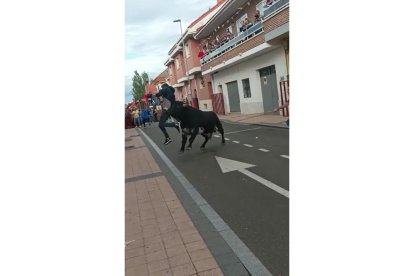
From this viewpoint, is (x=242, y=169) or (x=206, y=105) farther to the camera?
(x=206, y=105)

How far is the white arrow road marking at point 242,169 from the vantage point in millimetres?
5420

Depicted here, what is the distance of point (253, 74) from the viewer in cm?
2209

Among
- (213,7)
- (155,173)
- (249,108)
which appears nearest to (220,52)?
(249,108)

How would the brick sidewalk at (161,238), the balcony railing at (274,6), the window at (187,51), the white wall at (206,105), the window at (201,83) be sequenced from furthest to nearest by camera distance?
the window at (201,83), the window at (187,51), the white wall at (206,105), the balcony railing at (274,6), the brick sidewalk at (161,238)

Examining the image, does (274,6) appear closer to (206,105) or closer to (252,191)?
(252,191)

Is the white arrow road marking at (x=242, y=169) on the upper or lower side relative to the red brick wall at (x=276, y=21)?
lower

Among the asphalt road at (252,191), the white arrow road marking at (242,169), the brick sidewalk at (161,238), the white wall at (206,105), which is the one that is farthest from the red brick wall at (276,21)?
the white wall at (206,105)

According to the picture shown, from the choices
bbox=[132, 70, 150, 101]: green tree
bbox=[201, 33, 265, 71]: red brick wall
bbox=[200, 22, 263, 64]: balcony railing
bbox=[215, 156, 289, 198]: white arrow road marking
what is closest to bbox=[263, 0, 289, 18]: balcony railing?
bbox=[200, 22, 263, 64]: balcony railing

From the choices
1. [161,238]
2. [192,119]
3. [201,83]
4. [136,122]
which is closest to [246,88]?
[136,122]

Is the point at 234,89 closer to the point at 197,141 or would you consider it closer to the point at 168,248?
the point at 197,141

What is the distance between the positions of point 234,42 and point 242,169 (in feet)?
54.2

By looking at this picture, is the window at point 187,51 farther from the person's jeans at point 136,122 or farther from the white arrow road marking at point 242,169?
the white arrow road marking at point 242,169

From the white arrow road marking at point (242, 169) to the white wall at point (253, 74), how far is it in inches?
426

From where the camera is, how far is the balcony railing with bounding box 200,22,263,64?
61.4ft
